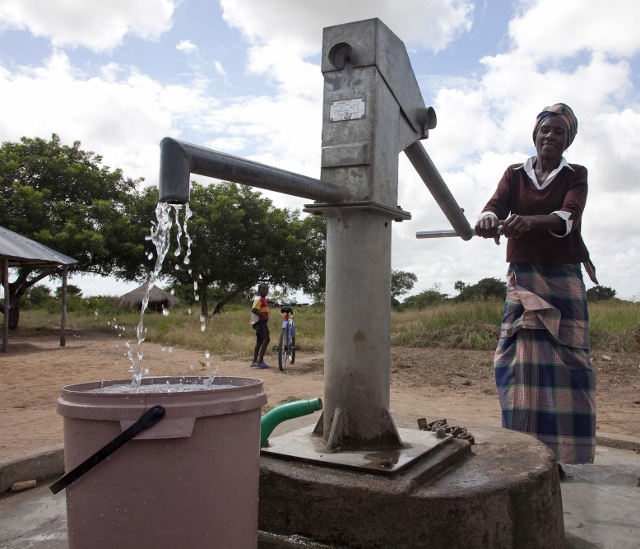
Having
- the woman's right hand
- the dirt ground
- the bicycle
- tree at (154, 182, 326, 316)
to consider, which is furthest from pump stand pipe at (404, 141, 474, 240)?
tree at (154, 182, 326, 316)

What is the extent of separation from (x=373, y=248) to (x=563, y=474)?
1.50 metres

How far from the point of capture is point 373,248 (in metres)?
2.13

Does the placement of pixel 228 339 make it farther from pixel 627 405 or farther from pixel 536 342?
pixel 536 342

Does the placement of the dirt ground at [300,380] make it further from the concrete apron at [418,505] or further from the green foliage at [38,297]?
the green foliage at [38,297]

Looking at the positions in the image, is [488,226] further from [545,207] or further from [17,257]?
[17,257]

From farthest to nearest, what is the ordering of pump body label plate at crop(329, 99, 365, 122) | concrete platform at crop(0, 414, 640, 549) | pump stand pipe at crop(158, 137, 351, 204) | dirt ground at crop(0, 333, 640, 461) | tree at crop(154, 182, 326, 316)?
1. tree at crop(154, 182, 326, 316)
2. dirt ground at crop(0, 333, 640, 461)
3. pump body label plate at crop(329, 99, 365, 122)
4. concrete platform at crop(0, 414, 640, 549)
5. pump stand pipe at crop(158, 137, 351, 204)

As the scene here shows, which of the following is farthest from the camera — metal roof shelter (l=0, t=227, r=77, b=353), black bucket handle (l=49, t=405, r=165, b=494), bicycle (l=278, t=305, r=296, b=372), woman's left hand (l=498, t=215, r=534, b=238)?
metal roof shelter (l=0, t=227, r=77, b=353)

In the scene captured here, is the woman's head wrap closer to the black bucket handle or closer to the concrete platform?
the concrete platform

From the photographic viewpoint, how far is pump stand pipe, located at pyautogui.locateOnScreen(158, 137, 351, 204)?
1418mm

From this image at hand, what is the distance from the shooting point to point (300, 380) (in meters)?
7.56

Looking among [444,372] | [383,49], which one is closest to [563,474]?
[383,49]

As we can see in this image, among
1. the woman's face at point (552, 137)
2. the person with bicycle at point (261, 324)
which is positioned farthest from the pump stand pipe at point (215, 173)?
the person with bicycle at point (261, 324)

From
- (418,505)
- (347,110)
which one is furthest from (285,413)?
(347,110)

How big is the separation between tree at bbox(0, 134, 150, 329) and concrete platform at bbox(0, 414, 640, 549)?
1415cm
